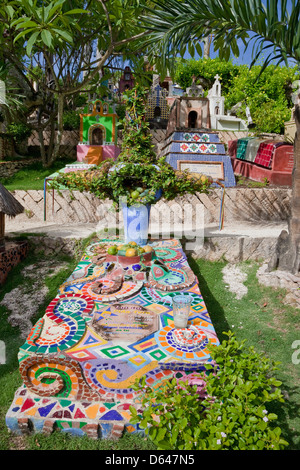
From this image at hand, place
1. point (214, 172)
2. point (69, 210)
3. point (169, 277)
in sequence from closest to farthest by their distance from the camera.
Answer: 1. point (169, 277)
2. point (69, 210)
3. point (214, 172)

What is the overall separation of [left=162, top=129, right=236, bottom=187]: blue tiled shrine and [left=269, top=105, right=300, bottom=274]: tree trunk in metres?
4.83

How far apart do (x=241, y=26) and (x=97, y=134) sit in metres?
9.22

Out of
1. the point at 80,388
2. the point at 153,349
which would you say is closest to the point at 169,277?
the point at 153,349

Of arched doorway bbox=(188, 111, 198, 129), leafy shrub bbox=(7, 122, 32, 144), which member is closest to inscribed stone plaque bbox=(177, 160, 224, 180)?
arched doorway bbox=(188, 111, 198, 129)

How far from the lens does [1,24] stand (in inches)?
292

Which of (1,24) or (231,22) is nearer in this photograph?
(231,22)

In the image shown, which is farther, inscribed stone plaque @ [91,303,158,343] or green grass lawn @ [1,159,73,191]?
green grass lawn @ [1,159,73,191]

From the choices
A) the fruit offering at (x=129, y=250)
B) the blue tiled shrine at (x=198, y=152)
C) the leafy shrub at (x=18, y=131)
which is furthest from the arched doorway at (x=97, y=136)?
the fruit offering at (x=129, y=250)

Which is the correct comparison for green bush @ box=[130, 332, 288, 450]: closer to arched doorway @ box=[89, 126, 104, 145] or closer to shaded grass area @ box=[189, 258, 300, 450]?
shaded grass area @ box=[189, 258, 300, 450]

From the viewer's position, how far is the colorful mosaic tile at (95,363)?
3436 mm

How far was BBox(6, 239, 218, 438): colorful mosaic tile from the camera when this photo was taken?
135 inches

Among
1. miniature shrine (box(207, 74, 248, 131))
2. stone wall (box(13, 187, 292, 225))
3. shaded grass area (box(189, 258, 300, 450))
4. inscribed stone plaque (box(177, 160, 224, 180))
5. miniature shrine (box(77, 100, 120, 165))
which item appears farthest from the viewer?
miniature shrine (box(207, 74, 248, 131))
